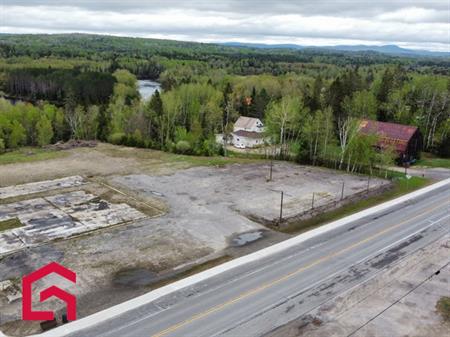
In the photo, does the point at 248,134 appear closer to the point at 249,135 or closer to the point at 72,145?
the point at 249,135

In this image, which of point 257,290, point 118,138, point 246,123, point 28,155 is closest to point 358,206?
point 257,290

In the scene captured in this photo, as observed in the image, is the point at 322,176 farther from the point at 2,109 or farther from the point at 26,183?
the point at 2,109

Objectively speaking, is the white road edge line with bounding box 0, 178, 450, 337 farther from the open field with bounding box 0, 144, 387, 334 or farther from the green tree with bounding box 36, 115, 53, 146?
the green tree with bounding box 36, 115, 53, 146

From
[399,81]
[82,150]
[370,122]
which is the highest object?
[399,81]

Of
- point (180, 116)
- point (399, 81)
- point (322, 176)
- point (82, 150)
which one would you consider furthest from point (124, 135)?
point (399, 81)

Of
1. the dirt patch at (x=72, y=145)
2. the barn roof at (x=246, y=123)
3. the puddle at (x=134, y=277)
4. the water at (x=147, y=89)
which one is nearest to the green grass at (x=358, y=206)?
the puddle at (x=134, y=277)

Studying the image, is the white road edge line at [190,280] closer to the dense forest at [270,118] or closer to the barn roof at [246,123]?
the dense forest at [270,118]
